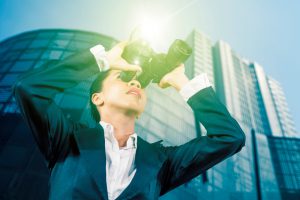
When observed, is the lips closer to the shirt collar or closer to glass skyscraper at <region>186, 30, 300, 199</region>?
the shirt collar

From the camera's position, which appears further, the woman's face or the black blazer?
the woman's face

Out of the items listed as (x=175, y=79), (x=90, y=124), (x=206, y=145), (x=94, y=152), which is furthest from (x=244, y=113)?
(x=94, y=152)

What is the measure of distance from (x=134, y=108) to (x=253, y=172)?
13.0m

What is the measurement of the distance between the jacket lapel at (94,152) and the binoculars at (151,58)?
0.43 m

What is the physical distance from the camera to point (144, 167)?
135cm

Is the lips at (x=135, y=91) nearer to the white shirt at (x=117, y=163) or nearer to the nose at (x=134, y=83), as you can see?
the nose at (x=134, y=83)

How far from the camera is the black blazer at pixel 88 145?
47.8 inches

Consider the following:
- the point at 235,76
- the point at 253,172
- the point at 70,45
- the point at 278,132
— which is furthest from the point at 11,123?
the point at 278,132

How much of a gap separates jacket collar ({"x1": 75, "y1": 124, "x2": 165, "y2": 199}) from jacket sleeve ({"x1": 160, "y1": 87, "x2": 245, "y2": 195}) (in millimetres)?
109

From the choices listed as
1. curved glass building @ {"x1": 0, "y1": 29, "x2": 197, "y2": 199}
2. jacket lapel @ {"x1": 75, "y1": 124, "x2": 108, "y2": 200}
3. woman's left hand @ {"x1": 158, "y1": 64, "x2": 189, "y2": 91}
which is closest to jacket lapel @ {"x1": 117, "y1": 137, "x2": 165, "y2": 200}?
jacket lapel @ {"x1": 75, "y1": 124, "x2": 108, "y2": 200}

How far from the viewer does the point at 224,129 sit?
1397mm

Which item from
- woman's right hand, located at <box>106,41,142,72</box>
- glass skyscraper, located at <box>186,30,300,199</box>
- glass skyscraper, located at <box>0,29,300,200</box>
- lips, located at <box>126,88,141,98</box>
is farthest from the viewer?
glass skyscraper, located at <box>186,30,300,199</box>

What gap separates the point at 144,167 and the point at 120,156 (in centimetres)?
15

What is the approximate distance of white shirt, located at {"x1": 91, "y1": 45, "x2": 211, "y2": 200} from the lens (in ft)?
4.15
